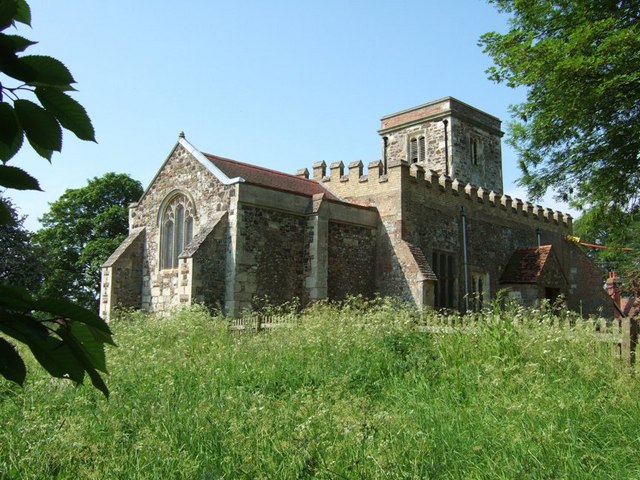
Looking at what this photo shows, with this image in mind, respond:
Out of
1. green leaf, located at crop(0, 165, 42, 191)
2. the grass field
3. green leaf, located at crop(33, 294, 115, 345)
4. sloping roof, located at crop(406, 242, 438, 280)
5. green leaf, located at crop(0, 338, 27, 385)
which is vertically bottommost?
the grass field

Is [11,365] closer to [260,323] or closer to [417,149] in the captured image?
[260,323]

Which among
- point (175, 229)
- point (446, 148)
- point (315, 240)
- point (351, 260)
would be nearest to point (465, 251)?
point (351, 260)

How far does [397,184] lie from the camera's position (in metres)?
18.7

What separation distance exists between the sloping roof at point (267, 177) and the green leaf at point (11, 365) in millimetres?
16263

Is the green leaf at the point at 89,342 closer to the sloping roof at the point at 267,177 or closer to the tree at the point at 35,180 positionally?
the tree at the point at 35,180

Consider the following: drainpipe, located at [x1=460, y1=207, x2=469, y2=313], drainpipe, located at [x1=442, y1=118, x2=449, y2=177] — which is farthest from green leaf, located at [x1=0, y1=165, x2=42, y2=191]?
drainpipe, located at [x1=442, y1=118, x2=449, y2=177]

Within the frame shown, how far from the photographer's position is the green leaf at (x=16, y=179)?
123 cm

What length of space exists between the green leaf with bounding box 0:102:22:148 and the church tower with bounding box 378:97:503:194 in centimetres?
2591

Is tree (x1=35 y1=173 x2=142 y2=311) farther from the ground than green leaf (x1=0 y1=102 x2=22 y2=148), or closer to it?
farther from the ground

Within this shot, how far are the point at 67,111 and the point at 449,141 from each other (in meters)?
26.6

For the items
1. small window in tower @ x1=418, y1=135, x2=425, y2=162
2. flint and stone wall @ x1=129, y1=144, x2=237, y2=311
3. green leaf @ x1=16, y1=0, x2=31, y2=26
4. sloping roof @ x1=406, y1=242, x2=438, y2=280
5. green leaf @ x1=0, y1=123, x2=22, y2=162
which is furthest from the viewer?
small window in tower @ x1=418, y1=135, x2=425, y2=162

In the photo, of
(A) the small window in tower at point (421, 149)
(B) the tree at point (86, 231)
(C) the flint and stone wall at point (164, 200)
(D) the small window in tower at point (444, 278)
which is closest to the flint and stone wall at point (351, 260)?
(D) the small window in tower at point (444, 278)

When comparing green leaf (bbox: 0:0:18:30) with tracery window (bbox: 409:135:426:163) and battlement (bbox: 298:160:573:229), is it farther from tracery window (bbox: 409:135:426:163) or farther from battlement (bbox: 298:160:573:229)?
tracery window (bbox: 409:135:426:163)

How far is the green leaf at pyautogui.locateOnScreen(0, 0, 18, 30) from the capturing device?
3.90 feet
